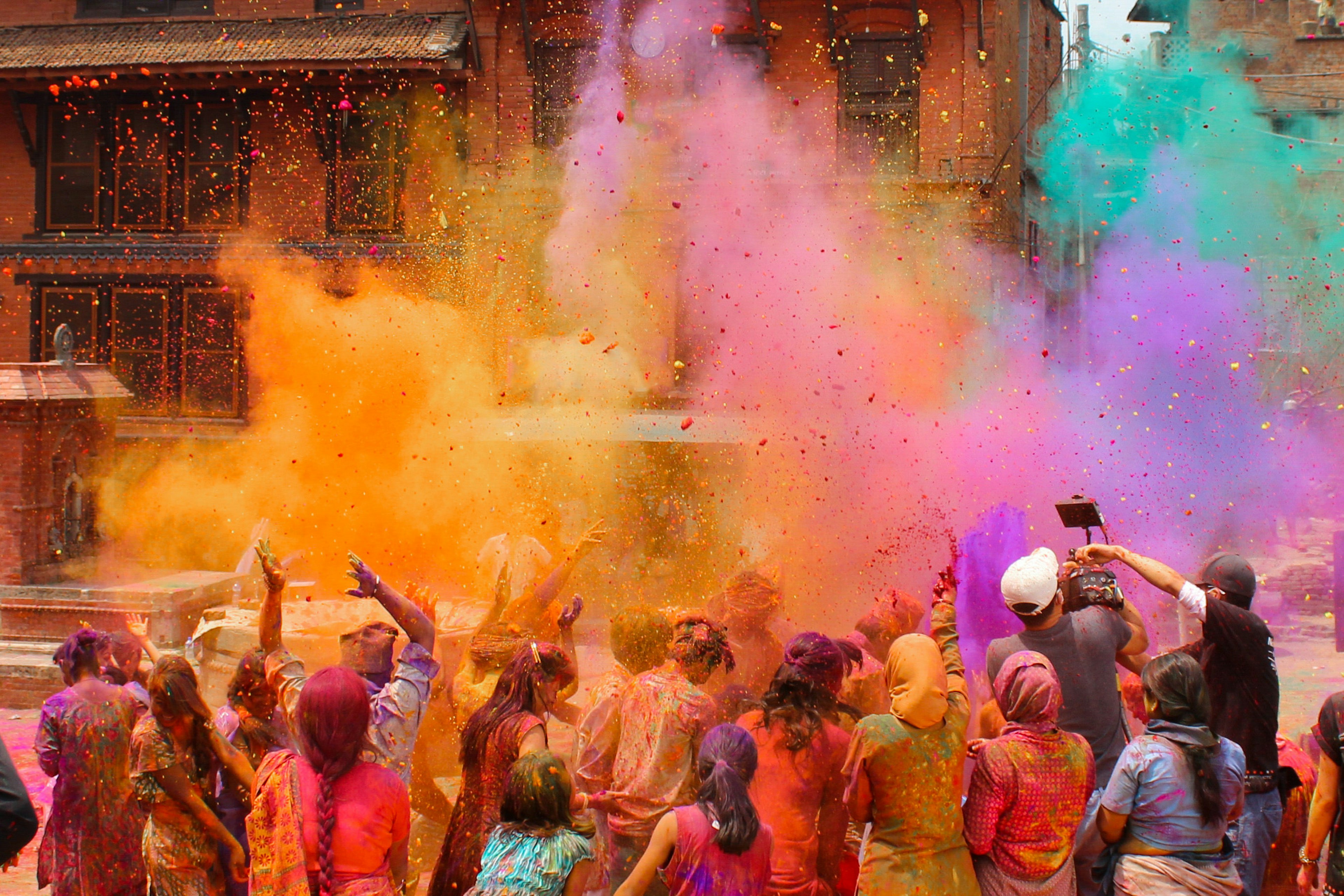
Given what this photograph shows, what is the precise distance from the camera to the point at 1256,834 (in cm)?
406

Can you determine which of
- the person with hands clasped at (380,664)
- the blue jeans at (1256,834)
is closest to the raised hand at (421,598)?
the person with hands clasped at (380,664)

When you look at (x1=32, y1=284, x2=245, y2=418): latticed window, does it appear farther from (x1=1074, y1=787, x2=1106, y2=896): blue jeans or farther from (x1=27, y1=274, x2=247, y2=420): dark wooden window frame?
(x1=1074, y1=787, x2=1106, y2=896): blue jeans

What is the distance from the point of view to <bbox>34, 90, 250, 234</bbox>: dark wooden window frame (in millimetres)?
16297

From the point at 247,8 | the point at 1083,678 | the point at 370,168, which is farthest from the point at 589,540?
the point at 247,8

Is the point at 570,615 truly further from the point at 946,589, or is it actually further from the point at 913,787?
the point at 913,787

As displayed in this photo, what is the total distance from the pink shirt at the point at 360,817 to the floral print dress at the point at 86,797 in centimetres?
145

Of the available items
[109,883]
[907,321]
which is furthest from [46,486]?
[907,321]

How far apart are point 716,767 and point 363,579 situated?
1.75m

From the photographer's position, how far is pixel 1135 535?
1086 cm

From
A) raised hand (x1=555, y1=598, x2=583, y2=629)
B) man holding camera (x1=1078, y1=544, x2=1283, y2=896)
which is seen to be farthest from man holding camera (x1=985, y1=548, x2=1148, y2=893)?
raised hand (x1=555, y1=598, x2=583, y2=629)

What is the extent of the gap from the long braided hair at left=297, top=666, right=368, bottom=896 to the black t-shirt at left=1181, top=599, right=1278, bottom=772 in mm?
3144

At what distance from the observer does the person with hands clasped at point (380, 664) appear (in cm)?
390

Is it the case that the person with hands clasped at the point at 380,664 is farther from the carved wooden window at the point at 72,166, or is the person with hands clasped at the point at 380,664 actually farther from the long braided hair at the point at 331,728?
the carved wooden window at the point at 72,166

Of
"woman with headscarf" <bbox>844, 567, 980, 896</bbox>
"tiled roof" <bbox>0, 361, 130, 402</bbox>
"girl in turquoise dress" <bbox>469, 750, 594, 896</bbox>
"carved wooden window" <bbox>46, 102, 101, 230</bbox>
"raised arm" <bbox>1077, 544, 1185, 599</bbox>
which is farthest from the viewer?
"carved wooden window" <bbox>46, 102, 101, 230</bbox>
